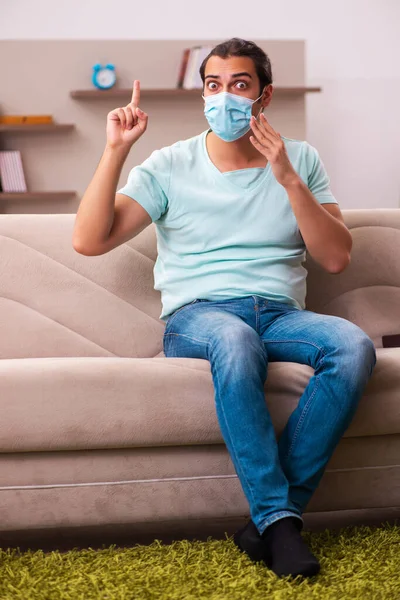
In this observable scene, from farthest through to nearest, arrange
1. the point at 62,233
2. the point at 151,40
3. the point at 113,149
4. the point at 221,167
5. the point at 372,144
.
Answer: the point at 372,144
the point at 151,40
the point at 62,233
the point at 221,167
the point at 113,149

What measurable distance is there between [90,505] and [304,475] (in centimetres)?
45

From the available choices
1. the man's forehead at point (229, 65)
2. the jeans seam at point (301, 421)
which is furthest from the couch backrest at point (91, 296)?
the jeans seam at point (301, 421)

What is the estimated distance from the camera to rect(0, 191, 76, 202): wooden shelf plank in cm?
480

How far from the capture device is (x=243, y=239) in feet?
5.96

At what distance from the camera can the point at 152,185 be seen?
1.83 metres

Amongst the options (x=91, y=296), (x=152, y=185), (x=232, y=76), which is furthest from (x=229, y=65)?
(x=91, y=296)

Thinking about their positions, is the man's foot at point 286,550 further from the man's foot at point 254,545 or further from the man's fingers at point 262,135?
the man's fingers at point 262,135

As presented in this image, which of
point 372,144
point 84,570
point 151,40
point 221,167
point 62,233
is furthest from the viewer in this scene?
point 372,144

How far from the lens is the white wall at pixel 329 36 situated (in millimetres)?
5047

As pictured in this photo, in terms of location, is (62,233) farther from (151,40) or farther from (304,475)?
(151,40)

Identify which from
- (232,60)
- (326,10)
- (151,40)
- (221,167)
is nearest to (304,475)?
(221,167)

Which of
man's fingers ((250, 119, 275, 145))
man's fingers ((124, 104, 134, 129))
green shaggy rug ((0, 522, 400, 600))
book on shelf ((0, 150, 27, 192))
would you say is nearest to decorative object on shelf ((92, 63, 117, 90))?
book on shelf ((0, 150, 27, 192))

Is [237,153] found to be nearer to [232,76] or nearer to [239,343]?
[232,76]

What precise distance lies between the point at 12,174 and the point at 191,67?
1.32 meters
